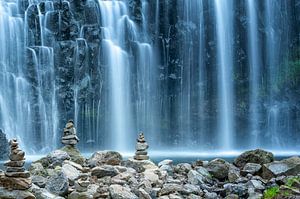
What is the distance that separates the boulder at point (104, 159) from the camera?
13.9 metres

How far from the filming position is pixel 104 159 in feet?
48.2

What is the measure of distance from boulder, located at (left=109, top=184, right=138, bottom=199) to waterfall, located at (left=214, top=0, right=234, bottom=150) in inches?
1079

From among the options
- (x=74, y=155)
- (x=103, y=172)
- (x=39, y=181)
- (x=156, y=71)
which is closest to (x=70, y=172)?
(x=103, y=172)

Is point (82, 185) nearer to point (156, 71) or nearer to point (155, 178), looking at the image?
point (155, 178)

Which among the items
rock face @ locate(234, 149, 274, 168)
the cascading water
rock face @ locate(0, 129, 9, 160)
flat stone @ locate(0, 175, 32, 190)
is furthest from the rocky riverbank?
the cascading water

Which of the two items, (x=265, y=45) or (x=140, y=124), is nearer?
(x=140, y=124)

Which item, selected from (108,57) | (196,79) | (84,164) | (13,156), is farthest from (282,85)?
(13,156)

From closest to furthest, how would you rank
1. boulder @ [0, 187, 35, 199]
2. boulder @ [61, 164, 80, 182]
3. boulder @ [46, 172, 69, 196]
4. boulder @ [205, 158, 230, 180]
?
boulder @ [0, 187, 35, 199]
boulder @ [46, 172, 69, 196]
boulder @ [61, 164, 80, 182]
boulder @ [205, 158, 230, 180]

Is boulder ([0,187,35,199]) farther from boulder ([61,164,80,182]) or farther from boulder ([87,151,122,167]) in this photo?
boulder ([87,151,122,167])

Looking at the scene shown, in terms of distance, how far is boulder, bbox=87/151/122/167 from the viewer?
13.9 metres

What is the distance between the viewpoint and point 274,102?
131 feet

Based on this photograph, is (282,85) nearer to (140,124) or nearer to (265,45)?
(265,45)

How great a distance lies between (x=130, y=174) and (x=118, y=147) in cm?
2316

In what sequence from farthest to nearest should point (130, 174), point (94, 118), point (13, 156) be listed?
point (94, 118), point (130, 174), point (13, 156)
